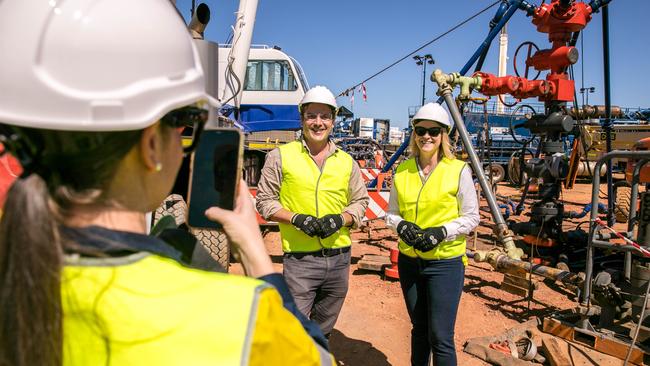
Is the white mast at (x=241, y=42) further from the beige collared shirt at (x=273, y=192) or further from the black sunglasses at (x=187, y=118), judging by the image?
the black sunglasses at (x=187, y=118)

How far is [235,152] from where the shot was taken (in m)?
1.02

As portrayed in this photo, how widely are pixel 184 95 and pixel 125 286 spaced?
Answer: 348mm

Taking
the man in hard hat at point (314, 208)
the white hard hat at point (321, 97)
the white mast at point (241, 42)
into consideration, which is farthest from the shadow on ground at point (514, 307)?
the white mast at point (241, 42)

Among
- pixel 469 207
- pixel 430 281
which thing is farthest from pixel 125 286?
pixel 469 207

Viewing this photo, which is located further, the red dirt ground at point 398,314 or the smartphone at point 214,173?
the red dirt ground at point 398,314

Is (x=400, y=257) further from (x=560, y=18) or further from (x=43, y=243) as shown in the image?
(x=560, y=18)

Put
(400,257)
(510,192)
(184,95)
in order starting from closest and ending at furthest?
1. (184,95)
2. (400,257)
3. (510,192)

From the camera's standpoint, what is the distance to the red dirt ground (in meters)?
3.93

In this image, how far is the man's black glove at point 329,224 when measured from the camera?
2934 mm

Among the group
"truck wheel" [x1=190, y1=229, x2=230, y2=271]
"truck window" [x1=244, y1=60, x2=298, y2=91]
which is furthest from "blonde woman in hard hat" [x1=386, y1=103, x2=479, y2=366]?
"truck window" [x1=244, y1=60, x2=298, y2=91]

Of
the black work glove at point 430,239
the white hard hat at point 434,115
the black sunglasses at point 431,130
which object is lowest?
the black work glove at point 430,239

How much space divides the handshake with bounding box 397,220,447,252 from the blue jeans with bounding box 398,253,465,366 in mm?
153

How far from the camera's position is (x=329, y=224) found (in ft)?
9.70

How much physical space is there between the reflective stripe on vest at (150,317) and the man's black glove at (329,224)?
7.29 ft
